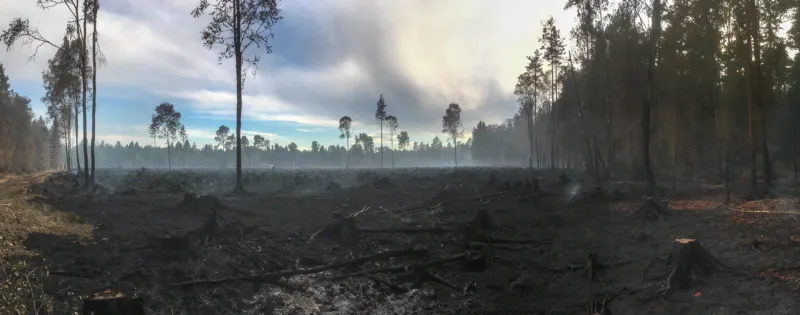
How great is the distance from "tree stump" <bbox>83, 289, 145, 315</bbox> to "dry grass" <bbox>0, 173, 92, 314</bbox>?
64 centimetres

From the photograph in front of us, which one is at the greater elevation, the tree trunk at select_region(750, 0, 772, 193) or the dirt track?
the tree trunk at select_region(750, 0, 772, 193)

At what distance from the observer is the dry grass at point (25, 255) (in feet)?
18.7

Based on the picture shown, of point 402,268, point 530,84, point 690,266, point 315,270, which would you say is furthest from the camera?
point 530,84

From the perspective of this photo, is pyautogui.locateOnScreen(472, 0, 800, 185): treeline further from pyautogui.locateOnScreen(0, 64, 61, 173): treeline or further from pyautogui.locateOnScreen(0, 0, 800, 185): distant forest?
pyautogui.locateOnScreen(0, 64, 61, 173): treeline

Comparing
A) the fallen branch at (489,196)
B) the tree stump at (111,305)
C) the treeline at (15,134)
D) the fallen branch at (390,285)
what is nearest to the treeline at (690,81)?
the fallen branch at (489,196)

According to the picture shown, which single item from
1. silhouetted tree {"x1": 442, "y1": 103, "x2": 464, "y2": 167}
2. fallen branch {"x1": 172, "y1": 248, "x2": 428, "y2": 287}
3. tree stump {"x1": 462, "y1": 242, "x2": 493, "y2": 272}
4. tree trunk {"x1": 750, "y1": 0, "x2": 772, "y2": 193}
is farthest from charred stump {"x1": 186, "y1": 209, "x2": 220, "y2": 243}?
silhouetted tree {"x1": 442, "y1": 103, "x2": 464, "y2": 167}

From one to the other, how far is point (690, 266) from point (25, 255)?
42.6ft

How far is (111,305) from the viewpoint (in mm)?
5285

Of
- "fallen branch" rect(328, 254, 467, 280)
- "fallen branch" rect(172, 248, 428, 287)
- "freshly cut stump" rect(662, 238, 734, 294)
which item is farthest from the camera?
"fallen branch" rect(328, 254, 467, 280)

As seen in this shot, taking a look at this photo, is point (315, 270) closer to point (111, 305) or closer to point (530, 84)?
point (111, 305)

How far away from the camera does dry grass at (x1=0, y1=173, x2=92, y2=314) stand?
570cm

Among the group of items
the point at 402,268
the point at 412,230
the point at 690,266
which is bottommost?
the point at 402,268

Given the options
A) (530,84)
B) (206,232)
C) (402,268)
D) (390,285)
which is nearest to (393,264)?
(402,268)

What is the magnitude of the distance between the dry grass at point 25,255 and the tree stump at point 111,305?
64 centimetres
